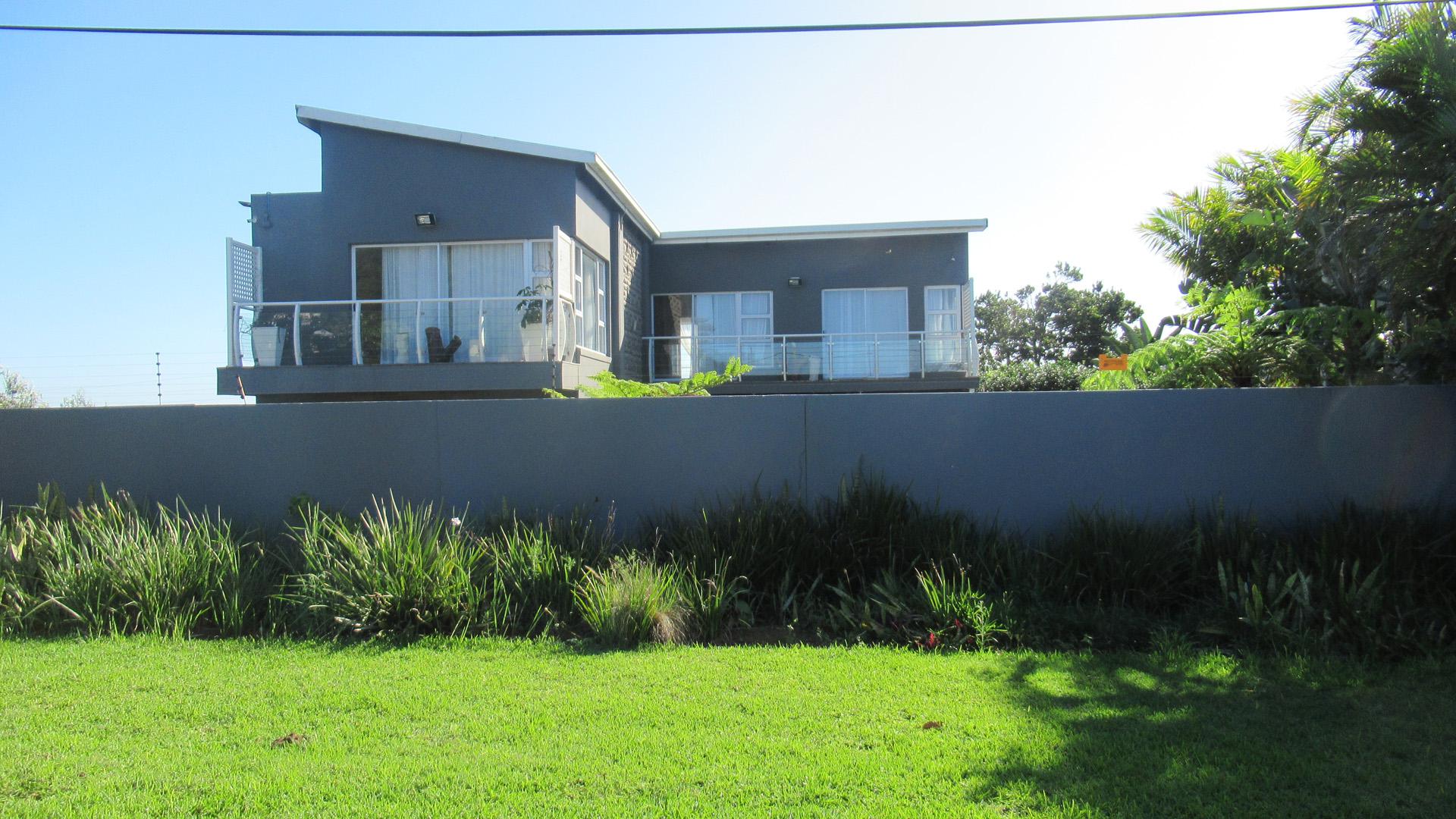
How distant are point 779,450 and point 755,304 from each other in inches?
506

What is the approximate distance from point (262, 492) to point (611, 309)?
962 cm

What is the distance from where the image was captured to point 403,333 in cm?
1434

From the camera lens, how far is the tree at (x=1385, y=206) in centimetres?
636

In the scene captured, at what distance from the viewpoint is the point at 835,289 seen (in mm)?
20562

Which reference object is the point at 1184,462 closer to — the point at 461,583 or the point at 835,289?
the point at 461,583

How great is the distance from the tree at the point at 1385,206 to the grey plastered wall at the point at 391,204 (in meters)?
10.3

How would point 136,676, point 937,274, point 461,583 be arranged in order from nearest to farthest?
point 136,676 → point 461,583 → point 937,274

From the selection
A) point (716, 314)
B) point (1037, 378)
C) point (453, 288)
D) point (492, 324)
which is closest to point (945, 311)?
point (716, 314)

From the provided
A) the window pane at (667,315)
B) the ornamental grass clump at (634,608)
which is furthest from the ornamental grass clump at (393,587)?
the window pane at (667,315)

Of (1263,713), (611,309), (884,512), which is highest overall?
(611,309)

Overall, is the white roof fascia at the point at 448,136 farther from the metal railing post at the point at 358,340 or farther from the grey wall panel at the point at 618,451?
the grey wall panel at the point at 618,451

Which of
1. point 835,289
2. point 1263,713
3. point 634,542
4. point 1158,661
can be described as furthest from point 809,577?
point 835,289

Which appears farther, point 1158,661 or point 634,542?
point 634,542

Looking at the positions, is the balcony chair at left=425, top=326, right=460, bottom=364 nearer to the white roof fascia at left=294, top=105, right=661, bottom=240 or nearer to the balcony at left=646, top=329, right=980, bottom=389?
the white roof fascia at left=294, top=105, right=661, bottom=240
